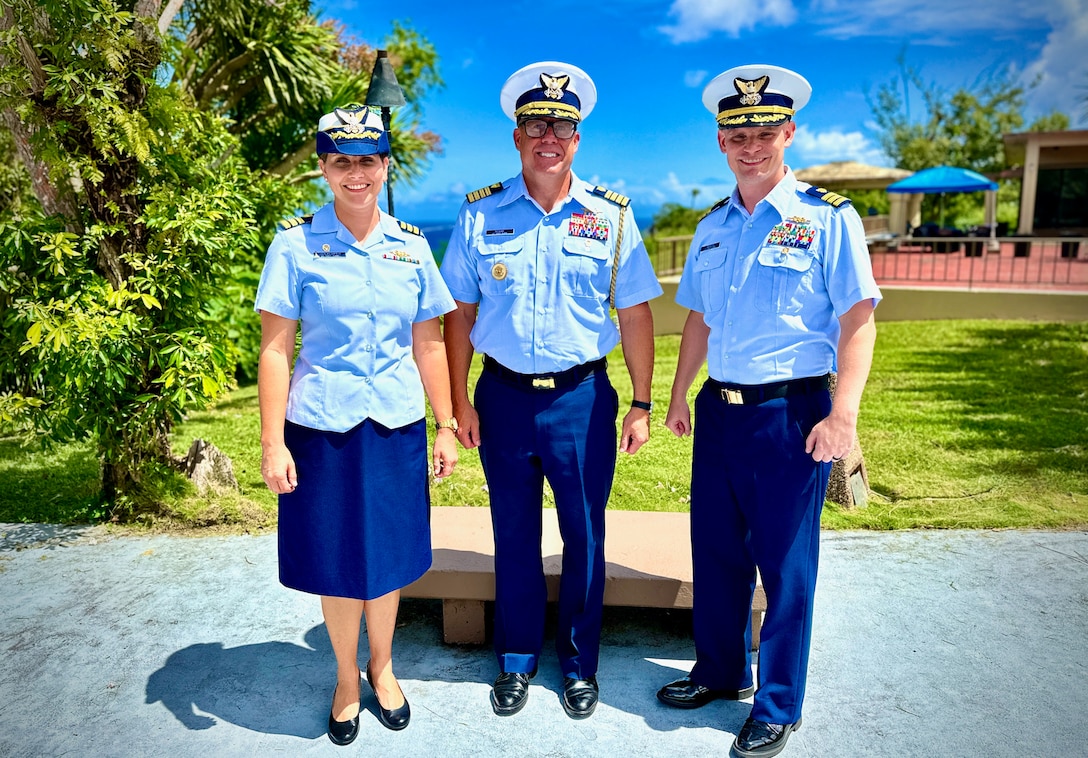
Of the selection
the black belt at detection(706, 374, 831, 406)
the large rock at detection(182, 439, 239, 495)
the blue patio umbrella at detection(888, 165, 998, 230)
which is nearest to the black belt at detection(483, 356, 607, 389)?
the black belt at detection(706, 374, 831, 406)

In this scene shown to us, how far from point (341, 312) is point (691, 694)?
165cm

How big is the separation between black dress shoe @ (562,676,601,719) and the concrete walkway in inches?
1.4

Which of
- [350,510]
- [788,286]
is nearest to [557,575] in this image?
[350,510]

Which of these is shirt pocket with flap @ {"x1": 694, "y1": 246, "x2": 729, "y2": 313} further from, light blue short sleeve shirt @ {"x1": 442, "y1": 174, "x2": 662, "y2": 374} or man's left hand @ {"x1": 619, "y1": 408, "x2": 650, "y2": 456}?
man's left hand @ {"x1": 619, "y1": 408, "x2": 650, "y2": 456}

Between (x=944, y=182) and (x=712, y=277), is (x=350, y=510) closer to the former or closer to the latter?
(x=712, y=277)

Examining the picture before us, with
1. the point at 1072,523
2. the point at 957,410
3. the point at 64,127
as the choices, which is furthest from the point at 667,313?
the point at 64,127

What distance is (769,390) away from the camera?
2486 mm

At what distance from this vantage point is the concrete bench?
10.00ft

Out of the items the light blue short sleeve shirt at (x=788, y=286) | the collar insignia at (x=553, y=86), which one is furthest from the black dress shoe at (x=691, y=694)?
the collar insignia at (x=553, y=86)

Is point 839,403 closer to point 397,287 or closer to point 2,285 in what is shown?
point 397,287

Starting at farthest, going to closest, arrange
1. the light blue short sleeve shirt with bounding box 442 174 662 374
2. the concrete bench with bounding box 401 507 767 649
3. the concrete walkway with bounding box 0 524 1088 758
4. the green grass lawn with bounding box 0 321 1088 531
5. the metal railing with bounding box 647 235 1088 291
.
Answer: the metal railing with bounding box 647 235 1088 291
the green grass lawn with bounding box 0 321 1088 531
the concrete bench with bounding box 401 507 767 649
the light blue short sleeve shirt with bounding box 442 174 662 374
the concrete walkway with bounding box 0 524 1088 758

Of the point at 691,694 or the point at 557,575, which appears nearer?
the point at 691,694

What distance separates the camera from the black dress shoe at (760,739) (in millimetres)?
2480

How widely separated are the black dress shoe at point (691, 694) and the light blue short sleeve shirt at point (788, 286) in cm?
104
